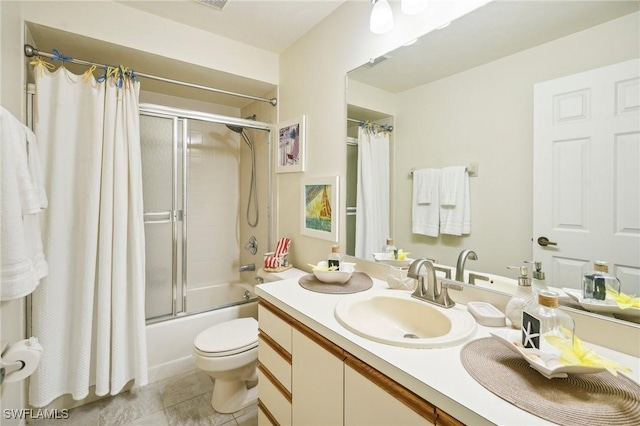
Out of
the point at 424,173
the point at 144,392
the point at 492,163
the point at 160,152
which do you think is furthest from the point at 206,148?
the point at 492,163

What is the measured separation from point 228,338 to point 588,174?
1.84 metres

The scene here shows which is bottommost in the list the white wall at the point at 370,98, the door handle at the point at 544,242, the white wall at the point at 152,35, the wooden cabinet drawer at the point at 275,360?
the wooden cabinet drawer at the point at 275,360

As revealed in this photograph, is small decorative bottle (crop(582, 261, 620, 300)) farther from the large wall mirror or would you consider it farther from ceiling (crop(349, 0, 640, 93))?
ceiling (crop(349, 0, 640, 93))

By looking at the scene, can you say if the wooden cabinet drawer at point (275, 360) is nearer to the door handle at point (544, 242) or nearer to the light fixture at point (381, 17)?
the door handle at point (544, 242)

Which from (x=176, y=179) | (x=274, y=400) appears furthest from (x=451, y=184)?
(x=176, y=179)

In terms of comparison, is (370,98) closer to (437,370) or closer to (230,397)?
(437,370)

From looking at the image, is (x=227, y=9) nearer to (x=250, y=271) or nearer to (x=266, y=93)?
(x=266, y=93)

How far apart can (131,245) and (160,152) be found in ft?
2.47

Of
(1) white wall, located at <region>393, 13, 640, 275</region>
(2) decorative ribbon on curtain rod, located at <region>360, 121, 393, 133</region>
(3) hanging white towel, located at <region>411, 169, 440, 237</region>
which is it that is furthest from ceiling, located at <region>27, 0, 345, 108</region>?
(3) hanging white towel, located at <region>411, 169, 440, 237</region>

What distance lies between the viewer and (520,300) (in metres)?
0.92

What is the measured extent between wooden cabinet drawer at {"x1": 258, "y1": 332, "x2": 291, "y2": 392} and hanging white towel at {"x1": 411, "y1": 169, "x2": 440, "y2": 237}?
85 cm

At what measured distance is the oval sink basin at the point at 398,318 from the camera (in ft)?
2.93

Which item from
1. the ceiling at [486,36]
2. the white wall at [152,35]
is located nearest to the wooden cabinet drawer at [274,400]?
the ceiling at [486,36]

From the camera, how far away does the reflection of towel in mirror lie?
123 cm
